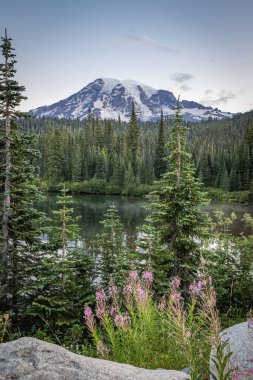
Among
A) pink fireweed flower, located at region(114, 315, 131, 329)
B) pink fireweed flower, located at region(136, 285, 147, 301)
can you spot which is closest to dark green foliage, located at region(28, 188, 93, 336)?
pink fireweed flower, located at region(114, 315, 131, 329)

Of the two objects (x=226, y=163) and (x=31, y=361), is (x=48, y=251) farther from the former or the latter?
(x=226, y=163)

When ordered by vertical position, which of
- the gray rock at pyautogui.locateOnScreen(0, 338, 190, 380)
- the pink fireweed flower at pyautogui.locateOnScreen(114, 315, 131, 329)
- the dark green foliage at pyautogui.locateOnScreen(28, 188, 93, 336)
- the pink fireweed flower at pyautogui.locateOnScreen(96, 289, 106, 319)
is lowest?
the dark green foliage at pyautogui.locateOnScreen(28, 188, 93, 336)

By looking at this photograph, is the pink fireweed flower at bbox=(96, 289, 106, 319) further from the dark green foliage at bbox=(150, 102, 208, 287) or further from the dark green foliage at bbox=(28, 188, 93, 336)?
the dark green foliage at bbox=(150, 102, 208, 287)

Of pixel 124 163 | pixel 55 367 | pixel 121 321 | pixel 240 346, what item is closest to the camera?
pixel 55 367

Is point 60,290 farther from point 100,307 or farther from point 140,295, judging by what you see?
point 140,295

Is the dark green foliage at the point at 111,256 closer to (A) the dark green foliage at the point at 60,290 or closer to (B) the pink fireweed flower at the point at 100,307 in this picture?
(A) the dark green foliage at the point at 60,290

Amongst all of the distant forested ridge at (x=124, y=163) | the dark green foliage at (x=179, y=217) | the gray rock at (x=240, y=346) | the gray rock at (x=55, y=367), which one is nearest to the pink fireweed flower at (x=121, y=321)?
the gray rock at (x=55, y=367)

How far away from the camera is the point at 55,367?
10.9ft

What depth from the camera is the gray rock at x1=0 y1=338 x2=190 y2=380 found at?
3.27 m

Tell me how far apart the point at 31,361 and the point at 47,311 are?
26.7 feet

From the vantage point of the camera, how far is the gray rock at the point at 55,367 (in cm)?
327

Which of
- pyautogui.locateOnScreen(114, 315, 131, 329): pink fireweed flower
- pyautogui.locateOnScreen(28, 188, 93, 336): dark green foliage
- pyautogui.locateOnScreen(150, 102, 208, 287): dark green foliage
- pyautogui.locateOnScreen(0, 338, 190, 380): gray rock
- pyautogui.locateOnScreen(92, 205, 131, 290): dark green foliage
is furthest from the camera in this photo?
pyautogui.locateOnScreen(92, 205, 131, 290): dark green foliage

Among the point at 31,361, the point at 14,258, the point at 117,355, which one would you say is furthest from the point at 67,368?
the point at 14,258

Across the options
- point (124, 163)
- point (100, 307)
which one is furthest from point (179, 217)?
point (124, 163)
